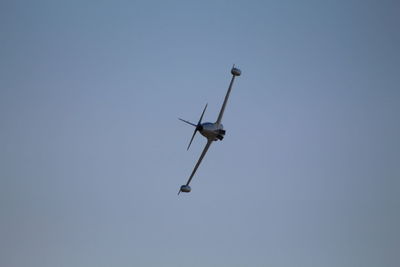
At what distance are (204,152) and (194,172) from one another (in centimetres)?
450

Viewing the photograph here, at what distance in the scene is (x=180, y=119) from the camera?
133 metres

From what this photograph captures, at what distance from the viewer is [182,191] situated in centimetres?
14688

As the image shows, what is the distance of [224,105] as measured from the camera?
471 feet

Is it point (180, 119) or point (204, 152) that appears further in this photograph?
point (204, 152)

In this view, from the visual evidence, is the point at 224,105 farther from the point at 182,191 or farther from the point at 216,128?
the point at 182,191

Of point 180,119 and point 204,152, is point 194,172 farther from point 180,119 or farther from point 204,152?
point 180,119

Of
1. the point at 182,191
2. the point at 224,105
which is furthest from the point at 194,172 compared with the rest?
the point at 224,105

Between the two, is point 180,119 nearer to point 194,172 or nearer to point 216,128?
point 216,128

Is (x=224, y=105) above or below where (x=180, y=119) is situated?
above

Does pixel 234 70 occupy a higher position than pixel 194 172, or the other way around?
pixel 234 70

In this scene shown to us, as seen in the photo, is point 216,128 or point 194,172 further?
point 194,172

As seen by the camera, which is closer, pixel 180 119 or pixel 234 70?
pixel 180 119

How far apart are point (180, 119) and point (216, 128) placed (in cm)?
850

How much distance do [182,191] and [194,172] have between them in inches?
172
